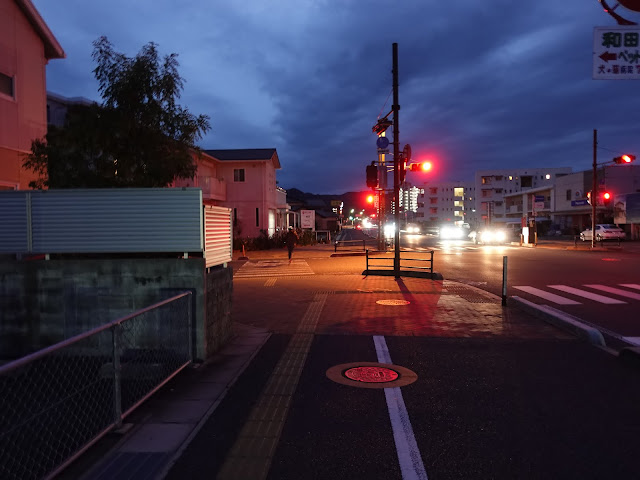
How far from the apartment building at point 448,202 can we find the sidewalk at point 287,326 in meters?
108

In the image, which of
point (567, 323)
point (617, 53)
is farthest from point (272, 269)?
point (617, 53)

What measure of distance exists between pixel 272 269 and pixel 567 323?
46.4 ft

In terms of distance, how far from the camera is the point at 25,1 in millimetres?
13531

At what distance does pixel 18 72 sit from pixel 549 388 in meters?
15.6

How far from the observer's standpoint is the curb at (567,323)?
7.68 metres

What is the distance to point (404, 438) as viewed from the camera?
13.9ft

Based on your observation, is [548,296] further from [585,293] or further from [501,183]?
[501,183]

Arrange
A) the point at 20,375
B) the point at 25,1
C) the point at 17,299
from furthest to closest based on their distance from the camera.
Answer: the point at 25,1, the point at 17,299, the point at 20,375

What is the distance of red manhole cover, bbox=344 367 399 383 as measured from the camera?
595 cm

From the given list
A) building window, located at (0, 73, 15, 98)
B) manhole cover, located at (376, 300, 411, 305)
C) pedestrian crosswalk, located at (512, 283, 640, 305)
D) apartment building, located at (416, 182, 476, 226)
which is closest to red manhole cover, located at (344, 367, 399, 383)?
manhole cover, located at (376, 300, 411, 305)

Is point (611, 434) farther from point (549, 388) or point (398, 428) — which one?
point (398, 428)

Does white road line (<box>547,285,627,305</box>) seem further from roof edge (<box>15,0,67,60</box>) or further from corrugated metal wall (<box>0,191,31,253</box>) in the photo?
roof edge (<box>15,0,67,60</box>)

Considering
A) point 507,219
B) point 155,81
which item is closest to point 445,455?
point 155,81

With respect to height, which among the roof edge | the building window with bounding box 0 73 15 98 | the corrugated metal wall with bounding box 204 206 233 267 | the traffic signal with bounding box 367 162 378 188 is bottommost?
the corrugated metal wall with bounding box 204 206 233 267
